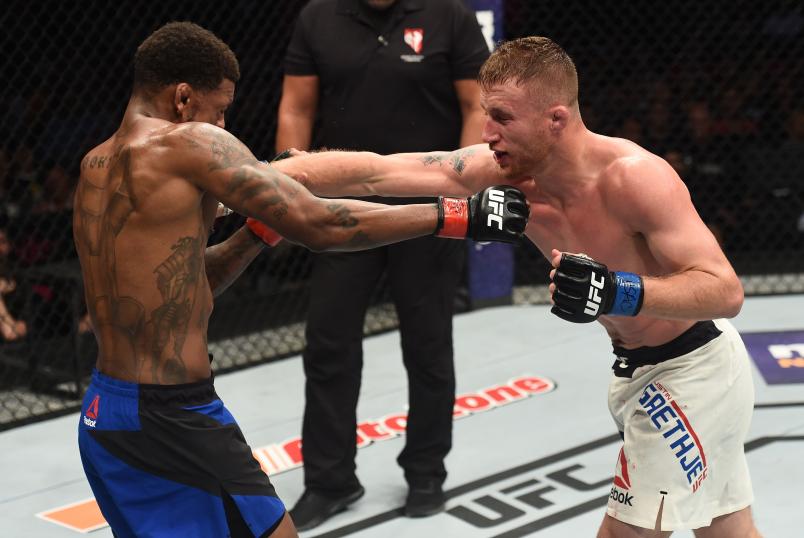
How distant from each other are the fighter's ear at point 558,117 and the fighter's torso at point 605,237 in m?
0.12

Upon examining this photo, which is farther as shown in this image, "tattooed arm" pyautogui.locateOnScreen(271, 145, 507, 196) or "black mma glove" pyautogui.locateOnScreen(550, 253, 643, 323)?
"tattooed arm" pyautogui.locateOnScreen(271, 145, 507, 196)

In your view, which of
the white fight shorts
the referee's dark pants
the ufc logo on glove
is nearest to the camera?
the ufc logo on glove

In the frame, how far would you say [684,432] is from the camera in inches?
93.3

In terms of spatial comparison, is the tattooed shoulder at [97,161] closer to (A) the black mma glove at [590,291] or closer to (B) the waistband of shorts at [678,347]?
(A) the black mma glove at [590,291]

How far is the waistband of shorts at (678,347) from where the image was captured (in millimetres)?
2445

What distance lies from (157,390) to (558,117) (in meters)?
1.00

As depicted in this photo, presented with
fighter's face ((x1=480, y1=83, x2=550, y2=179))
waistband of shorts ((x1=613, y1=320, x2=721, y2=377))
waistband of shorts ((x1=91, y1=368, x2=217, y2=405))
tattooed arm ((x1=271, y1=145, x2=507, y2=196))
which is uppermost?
fighter's face ((x1=480, y1=83, x2=550, y2=179))

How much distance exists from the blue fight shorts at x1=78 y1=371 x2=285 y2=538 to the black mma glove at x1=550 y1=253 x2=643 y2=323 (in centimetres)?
72

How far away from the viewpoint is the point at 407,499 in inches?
135

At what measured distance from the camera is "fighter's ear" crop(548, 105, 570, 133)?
7.88 ft

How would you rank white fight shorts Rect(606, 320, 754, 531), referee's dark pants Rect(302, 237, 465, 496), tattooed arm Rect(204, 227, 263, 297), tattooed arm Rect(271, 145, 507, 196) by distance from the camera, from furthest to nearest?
referee's dark pants Rect(302, 237, 465, 496) → tattooed arm Rect(271, 145, 507, 196) → tattooed arm Rect(204, 227, 263, 297) → white fight shorts Rect(606, 320, 754, 531)

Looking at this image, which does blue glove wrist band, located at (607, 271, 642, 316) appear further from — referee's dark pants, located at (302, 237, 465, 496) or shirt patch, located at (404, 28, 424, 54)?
shirt patch, located at (404, 28, 424, 54)

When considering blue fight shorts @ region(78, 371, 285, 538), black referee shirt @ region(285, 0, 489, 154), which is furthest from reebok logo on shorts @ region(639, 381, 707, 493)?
black referee shirt @ region(285, 0, 489, 154)

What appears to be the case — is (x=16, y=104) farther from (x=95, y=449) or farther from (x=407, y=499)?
(x=95, y=449)
